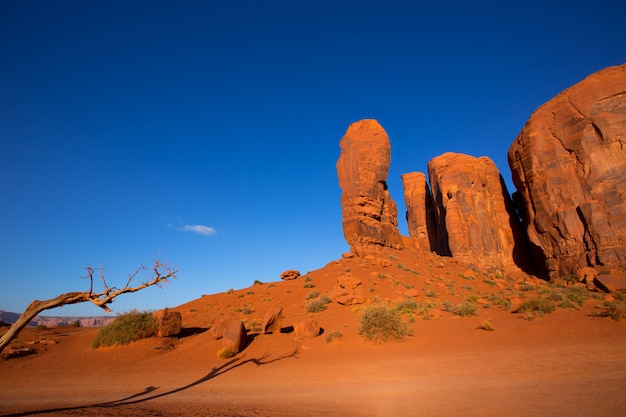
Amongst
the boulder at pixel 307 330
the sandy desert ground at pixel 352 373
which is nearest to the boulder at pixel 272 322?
the sandy desert ground at pixel 352 373

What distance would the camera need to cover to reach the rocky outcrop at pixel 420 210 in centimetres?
5041

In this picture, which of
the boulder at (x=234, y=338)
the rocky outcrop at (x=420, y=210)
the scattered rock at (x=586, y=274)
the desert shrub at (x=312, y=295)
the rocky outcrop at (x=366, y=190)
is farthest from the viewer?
the rocky outcrop at (x=420, y=210)

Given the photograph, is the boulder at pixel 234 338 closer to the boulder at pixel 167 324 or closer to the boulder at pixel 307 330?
the boulder at pixel 307 330

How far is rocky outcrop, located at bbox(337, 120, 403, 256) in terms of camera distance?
32.4 m

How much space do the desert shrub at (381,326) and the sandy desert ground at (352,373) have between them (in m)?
0.35

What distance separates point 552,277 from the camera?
30391 millimetres

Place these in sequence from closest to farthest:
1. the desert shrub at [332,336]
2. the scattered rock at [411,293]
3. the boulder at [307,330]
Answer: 1. the desert shrub at [332,336]
2. the boulder at [307,330]
3. the scattered rock at [411,293]

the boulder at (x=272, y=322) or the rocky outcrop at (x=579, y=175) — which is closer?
the boulder at (x=272, y=322)

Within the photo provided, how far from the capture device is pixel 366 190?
110ft

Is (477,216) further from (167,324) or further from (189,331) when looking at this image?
(167,324)

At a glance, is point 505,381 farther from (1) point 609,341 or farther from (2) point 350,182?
(2) point 350,182

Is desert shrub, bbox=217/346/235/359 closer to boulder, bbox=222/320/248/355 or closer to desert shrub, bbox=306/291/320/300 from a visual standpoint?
boulder, bbox=222/320/248/355

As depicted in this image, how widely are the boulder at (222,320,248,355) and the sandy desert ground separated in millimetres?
404

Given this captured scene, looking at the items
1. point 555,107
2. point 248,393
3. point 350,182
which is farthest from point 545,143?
point 248,393
